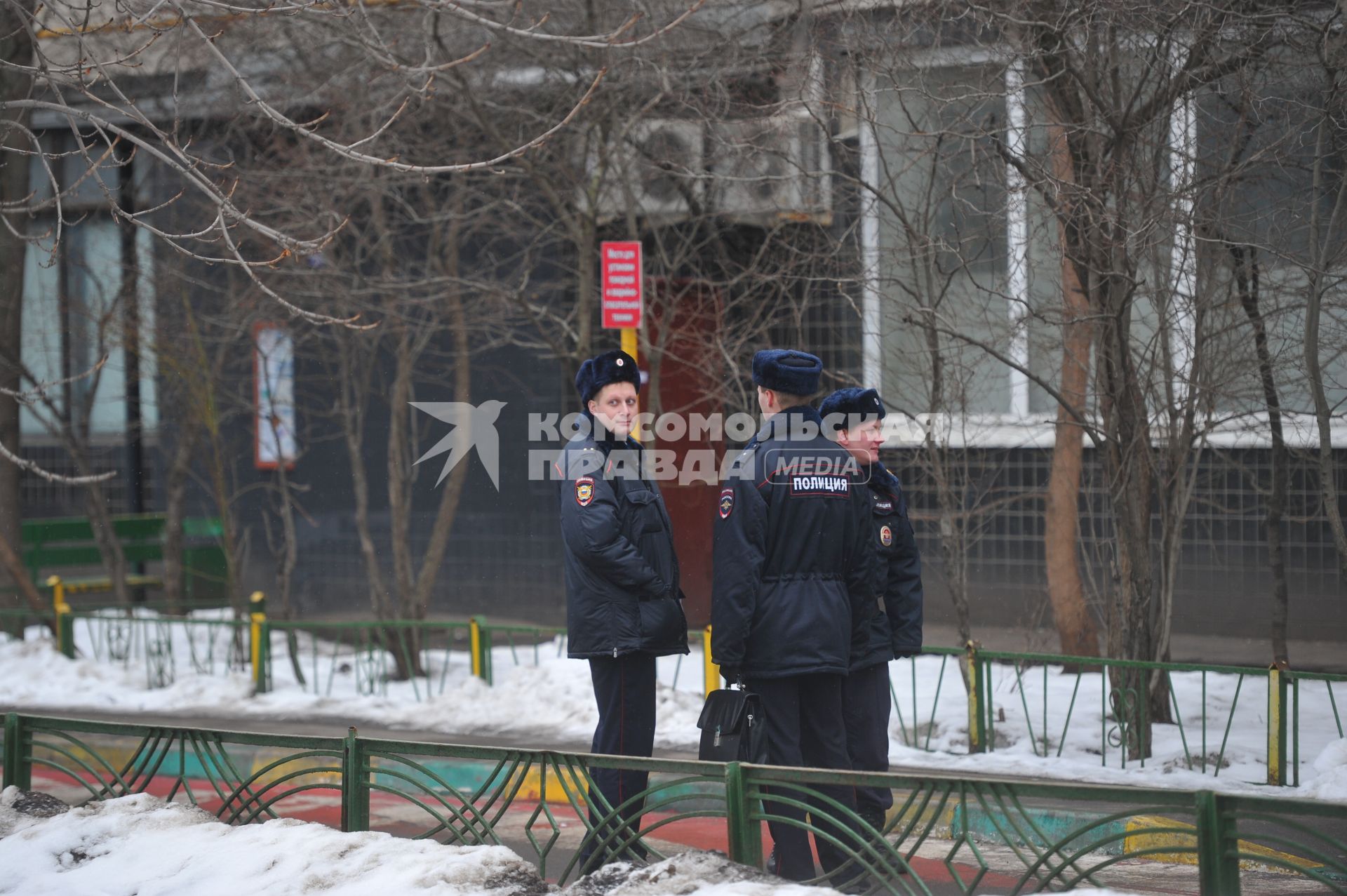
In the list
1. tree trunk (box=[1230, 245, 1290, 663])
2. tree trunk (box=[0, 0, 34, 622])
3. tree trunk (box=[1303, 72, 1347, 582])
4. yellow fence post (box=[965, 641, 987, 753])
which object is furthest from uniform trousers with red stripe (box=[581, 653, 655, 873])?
tree trunk (box=[0, 0, 34, 622])

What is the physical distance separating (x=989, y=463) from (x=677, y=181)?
3.45 m

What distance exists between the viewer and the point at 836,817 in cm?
459

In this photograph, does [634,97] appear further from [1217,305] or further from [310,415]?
[310,415]

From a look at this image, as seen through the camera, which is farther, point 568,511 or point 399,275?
point 399,275

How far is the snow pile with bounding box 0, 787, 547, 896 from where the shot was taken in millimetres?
4621

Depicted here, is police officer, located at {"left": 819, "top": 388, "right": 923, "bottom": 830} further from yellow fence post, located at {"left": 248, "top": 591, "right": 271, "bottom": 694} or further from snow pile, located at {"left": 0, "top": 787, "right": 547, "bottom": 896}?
yellow fence post, located at {"left": 248, "top": 591, "right": 271, "bottom": 694}

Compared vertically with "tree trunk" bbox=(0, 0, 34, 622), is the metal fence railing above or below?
below

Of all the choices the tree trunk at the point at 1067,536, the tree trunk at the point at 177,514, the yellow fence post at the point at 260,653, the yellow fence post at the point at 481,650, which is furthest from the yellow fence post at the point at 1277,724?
the tree trunk at the point at 177,514

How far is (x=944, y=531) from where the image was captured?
8.29 meters

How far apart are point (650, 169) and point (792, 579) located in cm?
561

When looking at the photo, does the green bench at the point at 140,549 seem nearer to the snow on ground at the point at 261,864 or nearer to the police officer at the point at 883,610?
the snow on ground at the point at 261,864

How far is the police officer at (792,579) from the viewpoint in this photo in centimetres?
483

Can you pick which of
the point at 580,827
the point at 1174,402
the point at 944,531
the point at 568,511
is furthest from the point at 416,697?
the point at 1174,402

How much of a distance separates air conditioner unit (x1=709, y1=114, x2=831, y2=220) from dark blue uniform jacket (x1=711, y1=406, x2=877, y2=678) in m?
3.31
